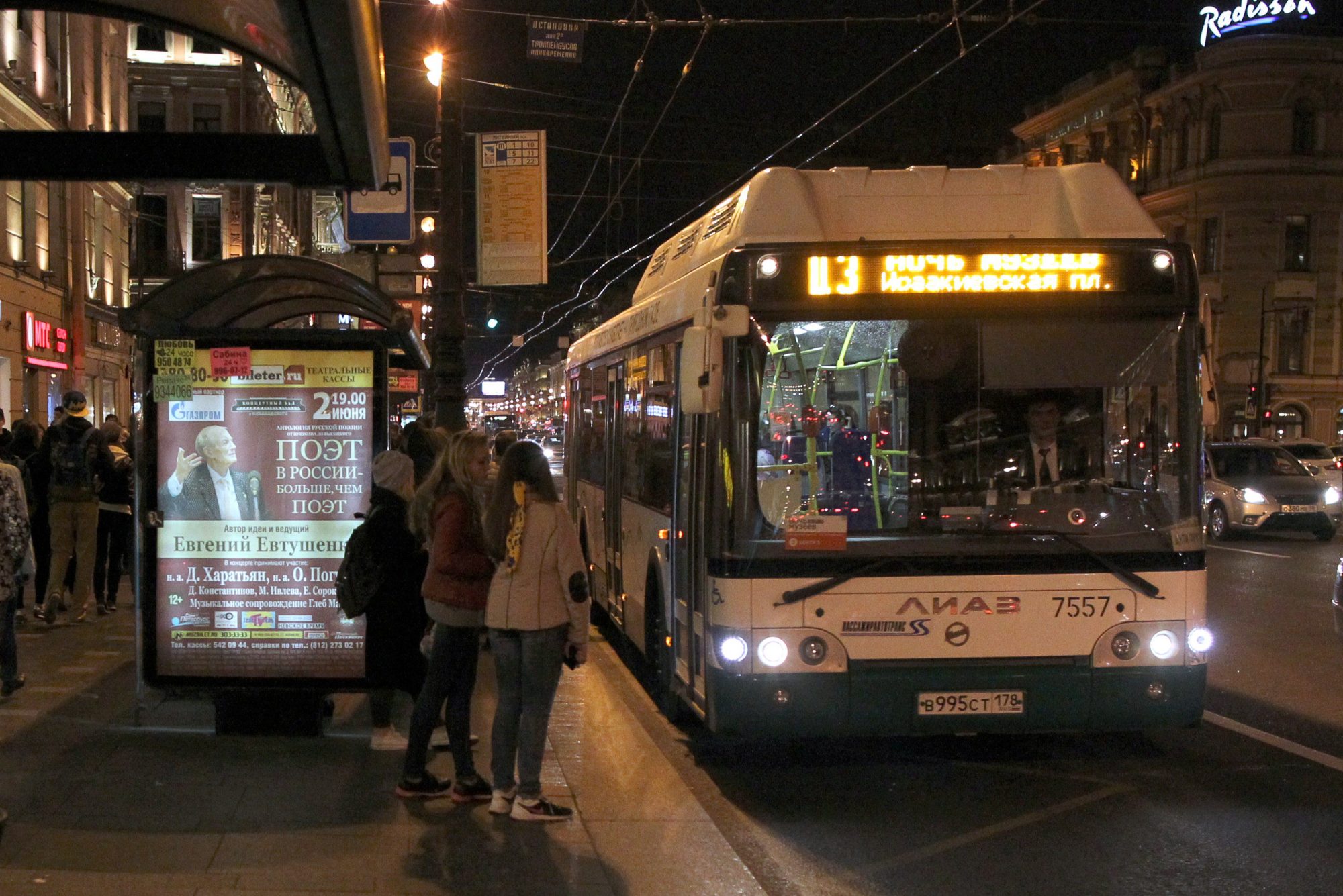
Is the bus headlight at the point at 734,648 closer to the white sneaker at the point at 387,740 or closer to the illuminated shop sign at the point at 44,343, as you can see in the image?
the white sneaker at the point at 387,740

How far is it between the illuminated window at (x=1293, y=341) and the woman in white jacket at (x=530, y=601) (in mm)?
53860

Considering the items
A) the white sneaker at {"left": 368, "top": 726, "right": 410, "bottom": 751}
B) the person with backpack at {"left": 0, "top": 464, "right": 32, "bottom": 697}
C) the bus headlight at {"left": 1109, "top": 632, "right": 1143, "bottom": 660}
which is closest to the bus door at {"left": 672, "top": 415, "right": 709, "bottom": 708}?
the white sneaker at {"left": 368, "top": 726, "right": 410, "bottom": 751}

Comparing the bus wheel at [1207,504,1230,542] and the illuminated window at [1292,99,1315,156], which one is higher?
the illuminated window at [1292,99,1315,156]

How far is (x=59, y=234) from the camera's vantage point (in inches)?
1168

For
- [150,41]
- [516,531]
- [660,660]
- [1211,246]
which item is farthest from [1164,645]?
[1211,246]

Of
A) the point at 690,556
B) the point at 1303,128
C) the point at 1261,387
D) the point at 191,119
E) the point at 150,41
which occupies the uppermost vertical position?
the point at 150,41

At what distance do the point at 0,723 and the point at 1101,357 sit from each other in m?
6.34

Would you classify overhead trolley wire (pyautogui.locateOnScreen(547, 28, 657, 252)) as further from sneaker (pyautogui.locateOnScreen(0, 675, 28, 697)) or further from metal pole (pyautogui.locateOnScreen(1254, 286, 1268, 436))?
metal pole (pyautogui.locateOnScreen(1254, 286, 1268, 436))

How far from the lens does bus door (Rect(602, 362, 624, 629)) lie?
1074cm

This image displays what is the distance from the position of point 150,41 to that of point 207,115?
272 centimetres

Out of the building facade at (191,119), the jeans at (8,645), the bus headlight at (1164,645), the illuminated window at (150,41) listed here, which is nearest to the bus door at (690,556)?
the bus headlight at (1164,645)

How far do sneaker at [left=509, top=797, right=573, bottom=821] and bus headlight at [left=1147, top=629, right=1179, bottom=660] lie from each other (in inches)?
119

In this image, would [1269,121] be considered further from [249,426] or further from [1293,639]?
[249,426]

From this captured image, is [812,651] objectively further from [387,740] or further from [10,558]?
[10,558]
